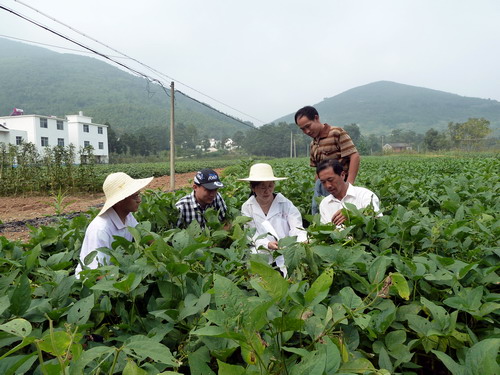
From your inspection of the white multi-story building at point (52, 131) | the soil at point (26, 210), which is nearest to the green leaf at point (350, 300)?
the soil at point (26, 210)

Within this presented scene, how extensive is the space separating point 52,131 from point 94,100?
93789 millimetres

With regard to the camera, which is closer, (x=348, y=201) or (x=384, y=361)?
(x=384, y=361)

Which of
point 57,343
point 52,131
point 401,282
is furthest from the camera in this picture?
point 52,131

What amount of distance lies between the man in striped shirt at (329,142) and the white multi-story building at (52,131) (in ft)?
→ 140

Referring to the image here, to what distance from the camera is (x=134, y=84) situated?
166 m

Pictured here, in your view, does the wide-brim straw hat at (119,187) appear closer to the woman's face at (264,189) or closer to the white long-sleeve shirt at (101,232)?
the white long-sleeve shirt at (101,232)

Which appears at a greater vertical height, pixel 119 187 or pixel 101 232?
pixel 119 187

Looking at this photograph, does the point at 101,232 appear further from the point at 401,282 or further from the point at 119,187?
the point at 401,282

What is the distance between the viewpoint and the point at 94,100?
13388 centimetres

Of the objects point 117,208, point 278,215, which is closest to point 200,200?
point 278,215

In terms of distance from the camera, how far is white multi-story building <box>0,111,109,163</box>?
1729 inches

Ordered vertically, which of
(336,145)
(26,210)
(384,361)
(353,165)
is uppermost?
(336,145)

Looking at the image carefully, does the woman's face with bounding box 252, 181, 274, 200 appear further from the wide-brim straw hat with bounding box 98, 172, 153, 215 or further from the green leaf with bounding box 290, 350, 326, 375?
the green leaf with bounding box 290, 350, 326, 375

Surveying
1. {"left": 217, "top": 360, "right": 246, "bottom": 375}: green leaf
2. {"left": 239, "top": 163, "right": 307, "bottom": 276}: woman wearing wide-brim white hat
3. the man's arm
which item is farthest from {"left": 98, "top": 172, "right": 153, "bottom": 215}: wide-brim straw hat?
the man's arm
